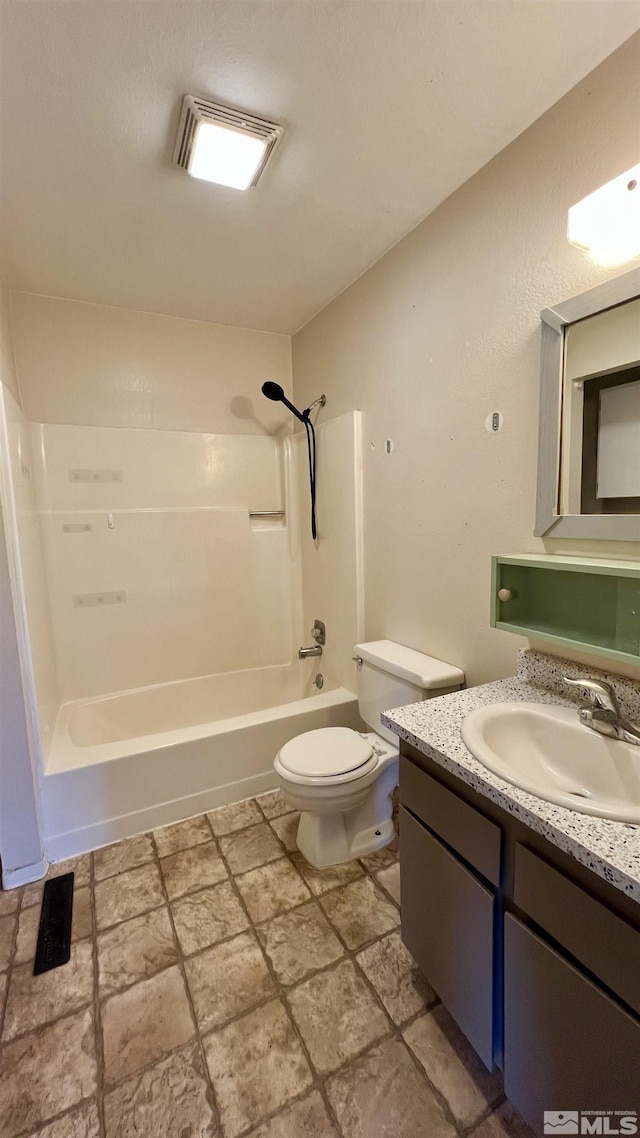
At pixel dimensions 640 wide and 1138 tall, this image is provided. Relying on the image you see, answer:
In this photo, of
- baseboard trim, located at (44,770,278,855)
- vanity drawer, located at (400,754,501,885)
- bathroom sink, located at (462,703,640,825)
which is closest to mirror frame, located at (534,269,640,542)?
bathroom sink, located at (462,703,640,825)

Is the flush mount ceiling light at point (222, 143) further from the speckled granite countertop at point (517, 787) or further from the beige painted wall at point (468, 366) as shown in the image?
the speckled granite countertop at point (517, 787)

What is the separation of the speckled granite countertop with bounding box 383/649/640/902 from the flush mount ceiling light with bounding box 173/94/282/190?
165cm

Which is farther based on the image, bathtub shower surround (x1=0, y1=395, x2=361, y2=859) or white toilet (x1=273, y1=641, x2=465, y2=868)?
bathtub shower surround (x1=0, y1=395, x2=361, y2=859)

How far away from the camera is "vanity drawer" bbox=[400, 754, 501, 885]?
91cm

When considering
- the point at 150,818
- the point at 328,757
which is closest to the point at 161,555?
the point at 150,818

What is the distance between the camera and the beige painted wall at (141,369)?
2189mm

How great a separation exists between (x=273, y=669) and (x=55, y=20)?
8.80 ft

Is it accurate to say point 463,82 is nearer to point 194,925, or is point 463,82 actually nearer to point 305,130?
point 305,130

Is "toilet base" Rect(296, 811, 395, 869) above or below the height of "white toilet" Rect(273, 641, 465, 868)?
below

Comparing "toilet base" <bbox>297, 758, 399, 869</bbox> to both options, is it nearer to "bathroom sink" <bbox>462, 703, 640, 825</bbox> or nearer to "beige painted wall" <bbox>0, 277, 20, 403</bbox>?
"bathroom sink" <bbox>462, 703, 640, 825</bbox>

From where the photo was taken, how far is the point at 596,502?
3.81 feet

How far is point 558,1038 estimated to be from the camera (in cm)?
80

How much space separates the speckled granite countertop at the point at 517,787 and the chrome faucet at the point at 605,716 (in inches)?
3.6

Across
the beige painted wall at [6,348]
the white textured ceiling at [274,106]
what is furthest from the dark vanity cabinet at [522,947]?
the beige painted wall at [6,348]
